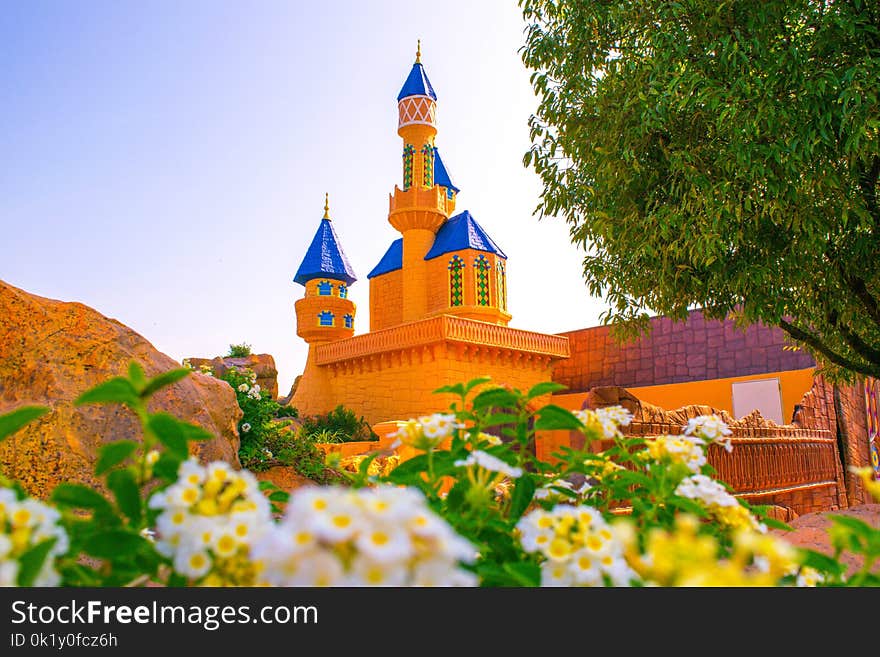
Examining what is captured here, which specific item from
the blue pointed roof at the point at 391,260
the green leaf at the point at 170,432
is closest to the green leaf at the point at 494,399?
the green leaf at the point at 170,432

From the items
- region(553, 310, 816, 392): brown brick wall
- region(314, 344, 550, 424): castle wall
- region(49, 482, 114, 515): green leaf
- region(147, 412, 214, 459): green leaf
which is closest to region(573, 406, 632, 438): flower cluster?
region(147, 412, 214, 459): green leaf

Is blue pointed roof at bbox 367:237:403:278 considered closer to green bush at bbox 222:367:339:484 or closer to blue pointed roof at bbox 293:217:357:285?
blue pointed roof at bbox 293:217:357:285

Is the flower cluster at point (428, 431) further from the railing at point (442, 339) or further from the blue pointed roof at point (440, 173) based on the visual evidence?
the blue pointed roof at point (440, 173)

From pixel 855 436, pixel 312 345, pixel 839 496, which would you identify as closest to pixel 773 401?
pixel 855 436

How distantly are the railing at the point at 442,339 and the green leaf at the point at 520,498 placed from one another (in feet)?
47.6

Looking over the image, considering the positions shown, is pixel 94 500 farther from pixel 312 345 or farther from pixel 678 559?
pixel 312 345

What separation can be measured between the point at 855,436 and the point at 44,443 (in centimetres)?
1477

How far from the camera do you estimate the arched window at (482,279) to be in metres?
18.5

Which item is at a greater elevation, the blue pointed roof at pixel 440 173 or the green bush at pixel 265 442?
the blue pointed roof at pixel 440 173

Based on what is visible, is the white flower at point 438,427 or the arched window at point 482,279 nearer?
the white flower at point 438,427

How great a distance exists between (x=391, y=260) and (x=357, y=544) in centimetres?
2045

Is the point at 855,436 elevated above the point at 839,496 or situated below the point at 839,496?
above

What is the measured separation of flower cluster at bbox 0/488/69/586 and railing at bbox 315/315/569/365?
592 inches

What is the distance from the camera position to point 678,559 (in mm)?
595
